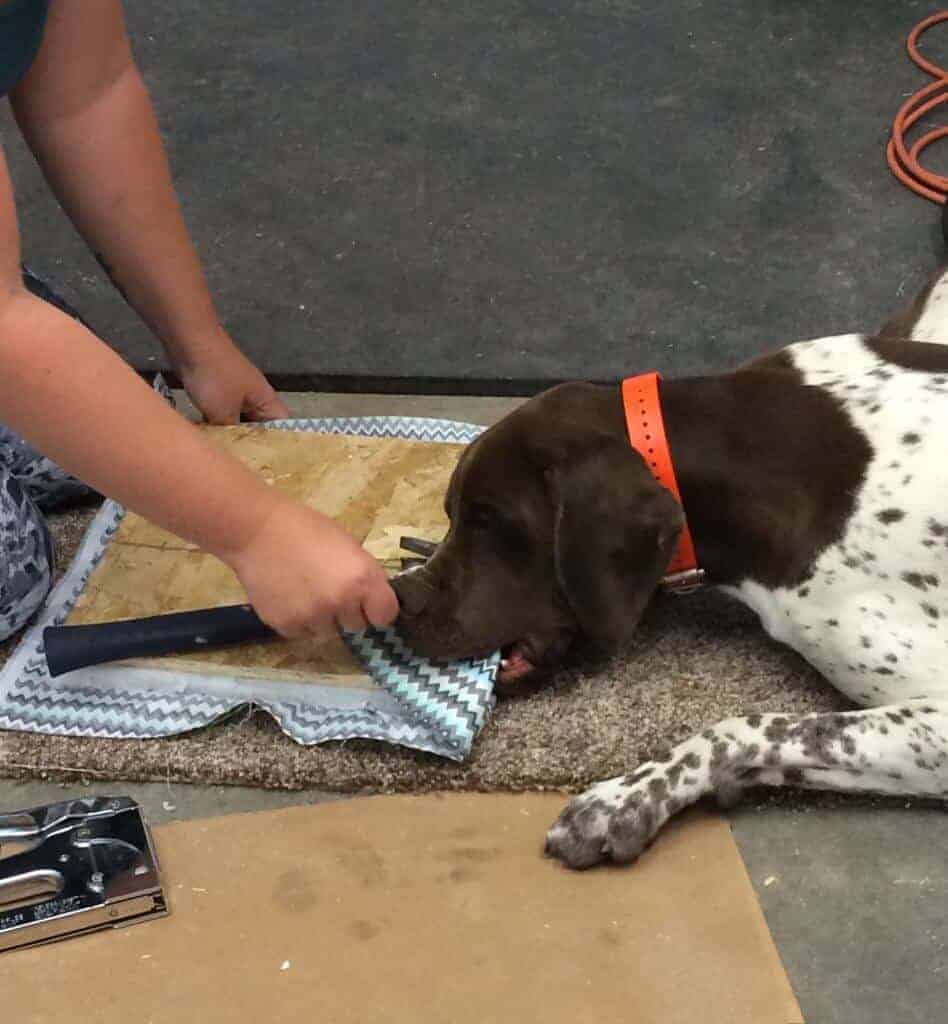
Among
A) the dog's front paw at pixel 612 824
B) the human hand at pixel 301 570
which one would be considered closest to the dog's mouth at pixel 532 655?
the dog's front paw at pixel 612 824

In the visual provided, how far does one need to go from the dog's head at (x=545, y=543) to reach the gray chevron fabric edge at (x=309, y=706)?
69 mm

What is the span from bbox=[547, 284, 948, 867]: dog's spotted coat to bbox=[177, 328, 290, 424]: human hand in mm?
1342

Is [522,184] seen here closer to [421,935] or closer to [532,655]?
[532,655]

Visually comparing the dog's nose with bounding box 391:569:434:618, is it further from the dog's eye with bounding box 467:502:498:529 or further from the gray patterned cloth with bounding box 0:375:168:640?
the gray patterned cloth with bounding box 0:375:168:640

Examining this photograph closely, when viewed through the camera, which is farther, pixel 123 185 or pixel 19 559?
pixel 123 185

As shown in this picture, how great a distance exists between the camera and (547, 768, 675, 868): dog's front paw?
7.23 feet

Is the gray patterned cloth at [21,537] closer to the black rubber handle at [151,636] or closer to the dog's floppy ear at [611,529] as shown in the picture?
the black rubber handle at [151,636]

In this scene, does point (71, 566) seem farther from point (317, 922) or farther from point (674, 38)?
point (674, 38)

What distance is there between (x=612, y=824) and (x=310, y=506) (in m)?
0.90

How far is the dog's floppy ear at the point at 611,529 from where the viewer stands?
2.17 meters

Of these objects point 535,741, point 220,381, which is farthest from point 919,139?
point 535,741

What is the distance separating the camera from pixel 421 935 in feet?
7.01

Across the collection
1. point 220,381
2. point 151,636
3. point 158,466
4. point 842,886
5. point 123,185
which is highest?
point 123,185

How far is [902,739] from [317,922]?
970mm
